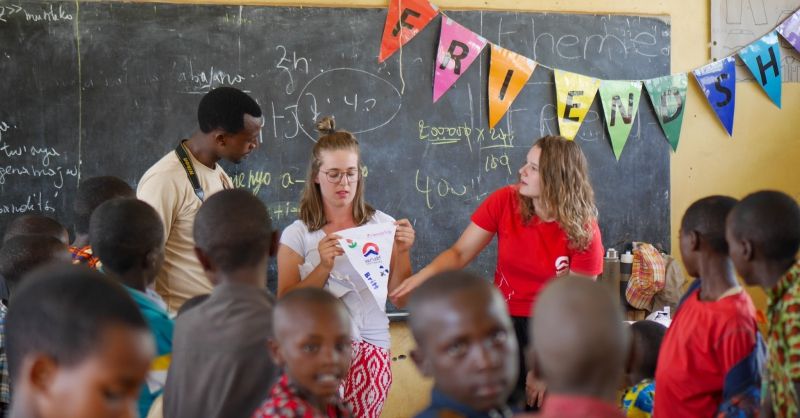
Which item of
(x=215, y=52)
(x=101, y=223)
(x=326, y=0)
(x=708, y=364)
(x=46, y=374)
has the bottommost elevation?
(x=708, y=364)

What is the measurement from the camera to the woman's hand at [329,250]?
9.70 feet

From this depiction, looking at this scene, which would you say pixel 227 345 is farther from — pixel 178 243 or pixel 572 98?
pixel 572 98

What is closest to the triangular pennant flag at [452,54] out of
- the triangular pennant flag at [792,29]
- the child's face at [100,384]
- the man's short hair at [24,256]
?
the triangular pennant flag at [792,29]

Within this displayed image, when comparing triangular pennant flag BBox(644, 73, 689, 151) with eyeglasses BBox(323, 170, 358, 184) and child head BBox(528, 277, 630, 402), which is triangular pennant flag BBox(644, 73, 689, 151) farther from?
child head BBox(528, 277, 630, 402)

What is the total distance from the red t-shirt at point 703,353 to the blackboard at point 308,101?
257cm

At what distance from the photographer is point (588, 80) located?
16.1 ft

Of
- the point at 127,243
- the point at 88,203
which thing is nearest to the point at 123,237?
the point at 127,243

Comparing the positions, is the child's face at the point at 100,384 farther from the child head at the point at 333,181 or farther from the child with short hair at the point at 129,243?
the child head at the point at 333,181

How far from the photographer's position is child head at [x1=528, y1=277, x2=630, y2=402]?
1.22 meters

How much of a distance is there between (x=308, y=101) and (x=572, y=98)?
1.49 meters

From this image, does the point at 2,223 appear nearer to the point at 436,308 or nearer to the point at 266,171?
the point at 266,171

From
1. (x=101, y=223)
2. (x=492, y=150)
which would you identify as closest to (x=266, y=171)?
(x=492, y=150)

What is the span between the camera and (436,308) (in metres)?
1.60

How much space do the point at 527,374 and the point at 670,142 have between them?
231 centimetres
